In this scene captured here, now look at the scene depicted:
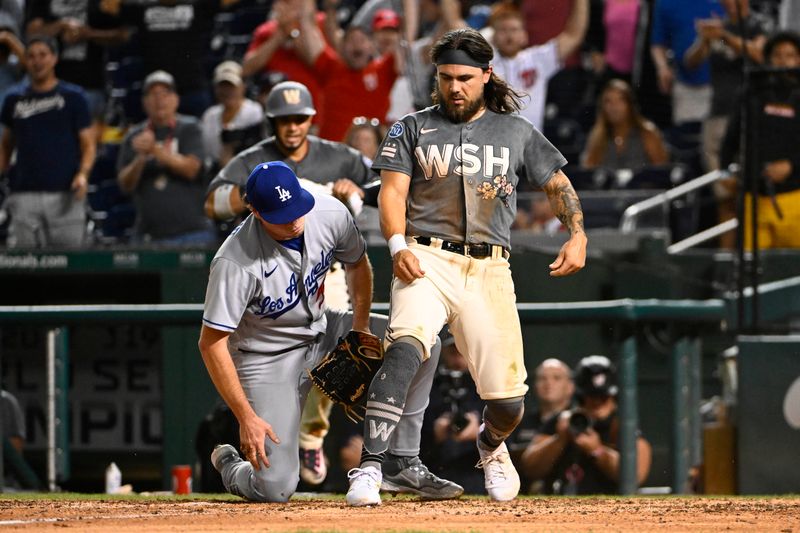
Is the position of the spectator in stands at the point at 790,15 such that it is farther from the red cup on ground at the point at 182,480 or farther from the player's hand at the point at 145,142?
the red cup on ground at the point at 182,480

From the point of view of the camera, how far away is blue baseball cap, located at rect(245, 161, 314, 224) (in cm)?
498

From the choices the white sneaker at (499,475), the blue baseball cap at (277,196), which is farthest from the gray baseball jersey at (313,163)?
the white sneaker at (499,475)

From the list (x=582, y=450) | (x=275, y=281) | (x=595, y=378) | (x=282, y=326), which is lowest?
(x=582, y=450)

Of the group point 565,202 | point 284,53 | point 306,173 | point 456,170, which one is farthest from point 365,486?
point 284,53

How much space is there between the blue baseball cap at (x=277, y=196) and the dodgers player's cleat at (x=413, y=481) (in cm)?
112

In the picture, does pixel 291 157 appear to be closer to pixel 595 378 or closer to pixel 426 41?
pixel 595 378

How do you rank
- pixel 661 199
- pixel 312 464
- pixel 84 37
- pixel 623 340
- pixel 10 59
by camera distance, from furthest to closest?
1. pixel 10 59
2. pixel 84 37
3. pixel 661 199
4. pixel 623 340
5. pixel 312 464

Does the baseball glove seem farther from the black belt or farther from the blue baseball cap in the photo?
the blue baseball cap

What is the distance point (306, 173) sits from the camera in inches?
261

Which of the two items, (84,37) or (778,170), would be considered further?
(84,37)

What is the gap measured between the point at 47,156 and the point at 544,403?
171 inches

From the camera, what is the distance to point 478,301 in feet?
16.9

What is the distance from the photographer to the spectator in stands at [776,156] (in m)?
7.88

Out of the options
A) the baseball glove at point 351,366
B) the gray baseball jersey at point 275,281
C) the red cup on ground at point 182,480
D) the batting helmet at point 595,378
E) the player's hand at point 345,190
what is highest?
the player's hand at point 345,190
